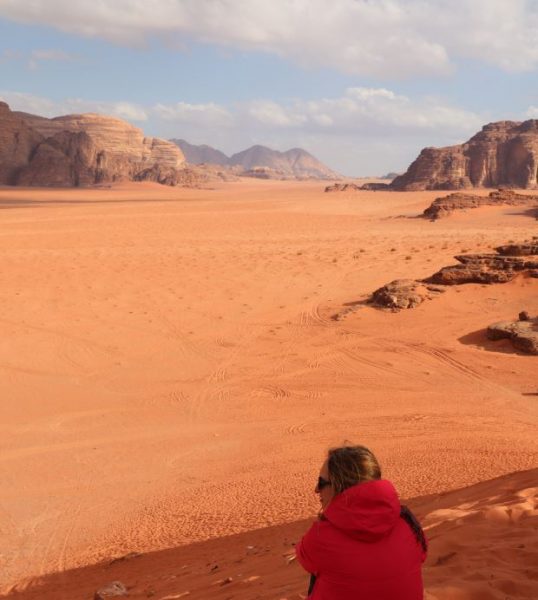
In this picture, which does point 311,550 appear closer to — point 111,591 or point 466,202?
point 111,591

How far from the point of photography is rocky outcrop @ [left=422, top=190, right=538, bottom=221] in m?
34.7

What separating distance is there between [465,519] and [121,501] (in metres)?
3.16

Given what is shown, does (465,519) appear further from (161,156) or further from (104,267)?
(161,156)

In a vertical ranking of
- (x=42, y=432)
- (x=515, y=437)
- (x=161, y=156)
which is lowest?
Result: (x=42, y=432)

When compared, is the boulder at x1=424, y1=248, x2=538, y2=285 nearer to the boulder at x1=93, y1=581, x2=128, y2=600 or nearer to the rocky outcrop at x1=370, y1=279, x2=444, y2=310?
the rocky outcrop at x1=370, y1=279, x2=444, y2=310

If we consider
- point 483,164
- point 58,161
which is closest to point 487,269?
point 483,164

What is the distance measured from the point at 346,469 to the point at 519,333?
27.4ft

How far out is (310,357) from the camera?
34.7 ft

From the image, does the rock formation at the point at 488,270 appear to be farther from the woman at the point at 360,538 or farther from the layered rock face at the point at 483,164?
the layered rock face at the point at 483,164

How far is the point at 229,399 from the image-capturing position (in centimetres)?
895

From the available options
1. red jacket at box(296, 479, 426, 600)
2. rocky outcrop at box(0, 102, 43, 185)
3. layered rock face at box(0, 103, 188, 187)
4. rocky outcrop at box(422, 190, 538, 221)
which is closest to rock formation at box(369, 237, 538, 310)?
red jacket at box(296, 479, 426, 600)

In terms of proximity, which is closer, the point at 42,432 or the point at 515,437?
the point at 515,437

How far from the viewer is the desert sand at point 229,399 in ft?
18.6

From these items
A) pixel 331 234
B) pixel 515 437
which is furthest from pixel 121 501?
pixel 331 234
